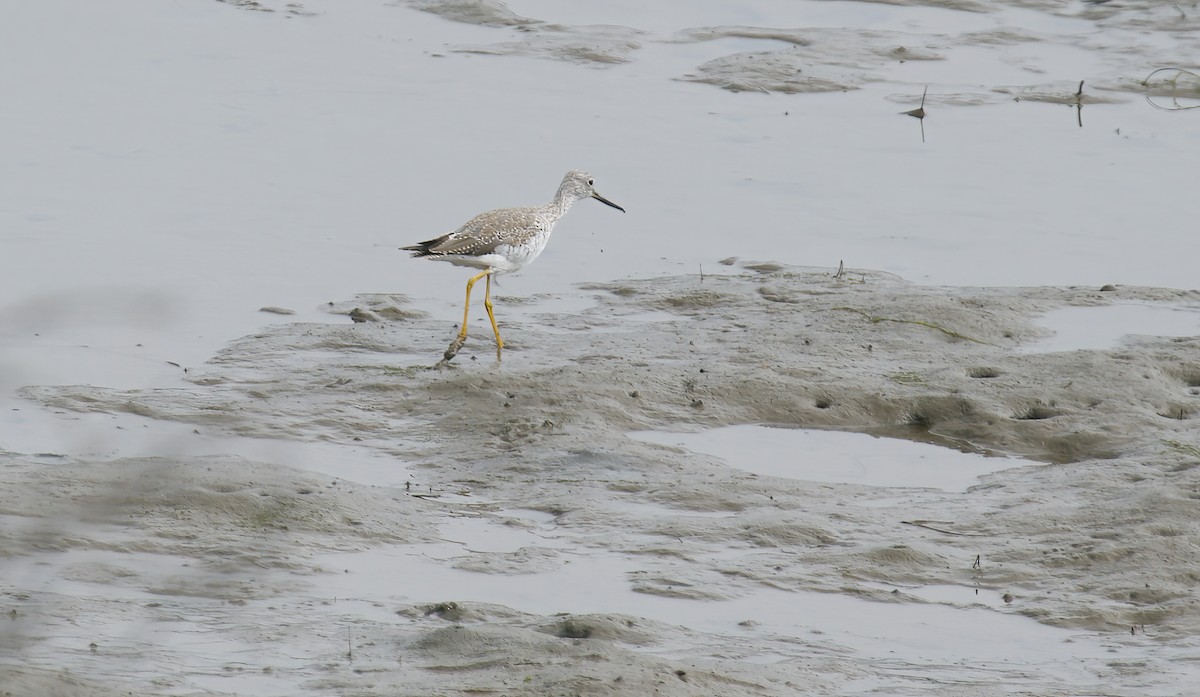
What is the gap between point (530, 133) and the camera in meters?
14.0

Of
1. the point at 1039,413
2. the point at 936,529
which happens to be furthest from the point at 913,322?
the point at 936,529

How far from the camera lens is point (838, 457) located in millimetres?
8219

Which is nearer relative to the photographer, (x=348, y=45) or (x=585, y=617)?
(x=585, y=617)

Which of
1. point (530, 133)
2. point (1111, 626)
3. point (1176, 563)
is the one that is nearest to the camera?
point (1111, 626)

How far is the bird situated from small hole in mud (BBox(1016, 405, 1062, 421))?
2.96m

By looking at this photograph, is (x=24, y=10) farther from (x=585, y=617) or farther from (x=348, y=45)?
(x=585, y=617)

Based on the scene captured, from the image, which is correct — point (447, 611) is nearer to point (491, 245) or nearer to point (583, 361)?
point (583, 361)

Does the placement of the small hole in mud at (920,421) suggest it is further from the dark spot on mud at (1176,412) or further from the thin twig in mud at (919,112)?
the thin twig in mud at (919,112)

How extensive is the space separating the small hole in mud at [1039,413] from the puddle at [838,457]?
48cm

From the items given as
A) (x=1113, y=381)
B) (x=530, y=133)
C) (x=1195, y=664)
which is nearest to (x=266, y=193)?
(x=530, y=133)

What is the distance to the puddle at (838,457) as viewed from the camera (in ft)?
26.0

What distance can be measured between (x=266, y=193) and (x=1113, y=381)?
6.19 m

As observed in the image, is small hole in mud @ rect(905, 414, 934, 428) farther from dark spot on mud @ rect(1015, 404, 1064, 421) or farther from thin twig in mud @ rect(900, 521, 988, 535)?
thin twig in mud @ rect(900, 521, 988, 535)

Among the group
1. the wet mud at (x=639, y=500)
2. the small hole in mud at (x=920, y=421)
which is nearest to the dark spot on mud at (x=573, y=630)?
the wet mud at (x=639, y=500)
